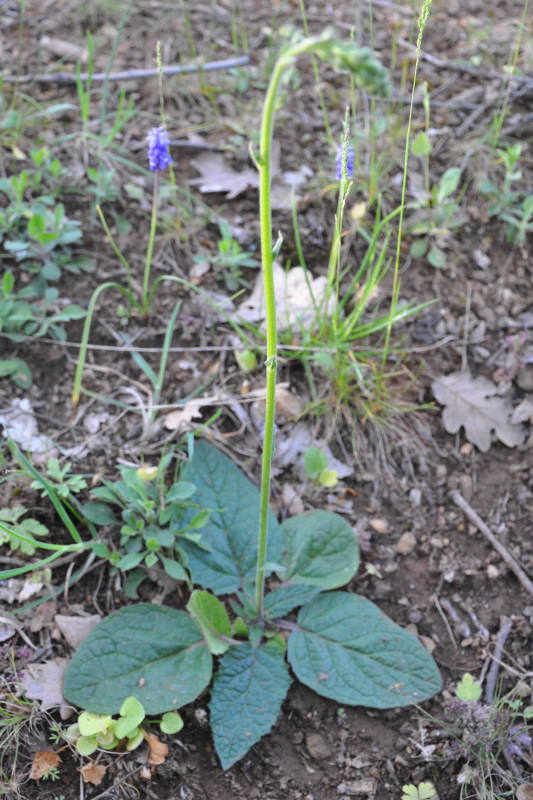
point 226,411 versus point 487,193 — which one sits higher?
point 487,193

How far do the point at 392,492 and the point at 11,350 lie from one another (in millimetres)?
1526

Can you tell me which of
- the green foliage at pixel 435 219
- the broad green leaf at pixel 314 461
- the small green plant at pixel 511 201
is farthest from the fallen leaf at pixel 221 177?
the broad green leaf at pixel 314 461

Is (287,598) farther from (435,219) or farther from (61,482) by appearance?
(435,219)

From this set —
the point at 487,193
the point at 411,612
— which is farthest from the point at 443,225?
the point at 411,612

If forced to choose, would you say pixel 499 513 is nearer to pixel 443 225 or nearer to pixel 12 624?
pixel 443 225

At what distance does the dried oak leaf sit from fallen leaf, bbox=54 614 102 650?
1476mm

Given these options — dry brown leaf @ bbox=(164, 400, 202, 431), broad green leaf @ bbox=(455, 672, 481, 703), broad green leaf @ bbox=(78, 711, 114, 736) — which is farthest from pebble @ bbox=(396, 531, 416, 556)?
broad green leaf @ bbox=(78, 711, 114, 736)

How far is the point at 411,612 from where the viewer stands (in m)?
2.18

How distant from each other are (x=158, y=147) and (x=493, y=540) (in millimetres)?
1754

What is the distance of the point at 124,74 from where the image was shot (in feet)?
10.7

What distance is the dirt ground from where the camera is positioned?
1888 mm

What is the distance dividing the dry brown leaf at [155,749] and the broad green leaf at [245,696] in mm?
142

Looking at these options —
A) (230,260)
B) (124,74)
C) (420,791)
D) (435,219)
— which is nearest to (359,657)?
(420,791)

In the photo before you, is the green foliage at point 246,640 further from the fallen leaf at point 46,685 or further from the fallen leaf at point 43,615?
the fallen leaf at point 43,615
